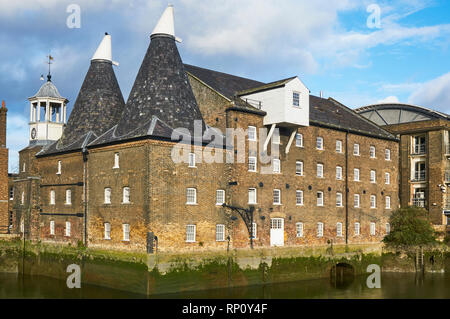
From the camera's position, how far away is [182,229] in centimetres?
2989

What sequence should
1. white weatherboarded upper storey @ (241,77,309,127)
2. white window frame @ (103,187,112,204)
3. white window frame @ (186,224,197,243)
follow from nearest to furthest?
white window frame @ (186,224,197,243)
white window frame @ (103,187,112,204)
white weatherboarded upper storey @ (241,77,309,127)

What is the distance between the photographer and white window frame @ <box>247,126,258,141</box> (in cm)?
3394

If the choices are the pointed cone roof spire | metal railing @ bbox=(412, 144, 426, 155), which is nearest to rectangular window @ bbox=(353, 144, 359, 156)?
metal railing @ bbox=(412, 144, 426, 155)

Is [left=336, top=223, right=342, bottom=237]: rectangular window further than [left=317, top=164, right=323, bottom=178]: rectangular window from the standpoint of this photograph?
Yes

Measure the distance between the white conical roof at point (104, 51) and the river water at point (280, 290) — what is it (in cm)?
1537

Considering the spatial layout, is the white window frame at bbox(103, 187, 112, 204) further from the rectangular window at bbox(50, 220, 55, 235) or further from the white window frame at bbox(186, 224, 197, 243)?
the rectangular window at bbox(50, 220, 55, 235)

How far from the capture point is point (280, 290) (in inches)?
1261

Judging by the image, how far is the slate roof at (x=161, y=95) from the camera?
31.5 metres

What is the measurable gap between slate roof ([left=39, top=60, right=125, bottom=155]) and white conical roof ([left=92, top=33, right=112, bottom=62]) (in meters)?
0.30

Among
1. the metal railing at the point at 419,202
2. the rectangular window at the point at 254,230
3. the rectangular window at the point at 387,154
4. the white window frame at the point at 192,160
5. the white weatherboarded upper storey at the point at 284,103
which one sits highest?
the white weatherboarded upper storey at the point at 284,103

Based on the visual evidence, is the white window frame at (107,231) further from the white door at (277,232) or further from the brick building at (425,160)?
the brick building at (425,160)

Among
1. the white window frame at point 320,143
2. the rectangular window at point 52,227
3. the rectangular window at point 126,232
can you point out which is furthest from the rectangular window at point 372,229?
the rectangular window at point 52,227

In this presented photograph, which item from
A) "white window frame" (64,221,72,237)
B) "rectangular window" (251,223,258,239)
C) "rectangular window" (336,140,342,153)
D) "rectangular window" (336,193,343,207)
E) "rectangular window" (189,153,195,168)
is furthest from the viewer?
"rectangular window" (336,140,342,153)
